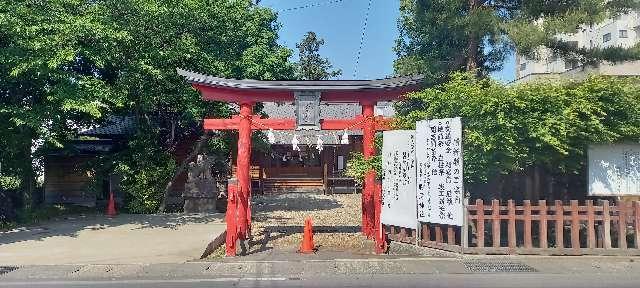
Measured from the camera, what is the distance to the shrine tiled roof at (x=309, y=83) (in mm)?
14367

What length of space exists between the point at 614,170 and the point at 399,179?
4.73 metres

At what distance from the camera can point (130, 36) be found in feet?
55.6

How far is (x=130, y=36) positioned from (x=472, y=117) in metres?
10.6

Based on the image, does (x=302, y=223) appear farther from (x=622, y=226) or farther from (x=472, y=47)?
(x=622, y=226)

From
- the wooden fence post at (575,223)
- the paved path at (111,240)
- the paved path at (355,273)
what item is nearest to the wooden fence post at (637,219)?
the paved path at (355,273)

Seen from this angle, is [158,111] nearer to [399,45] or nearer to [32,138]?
[32,138]

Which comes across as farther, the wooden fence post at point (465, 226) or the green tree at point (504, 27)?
the green tree at point (504, 27)

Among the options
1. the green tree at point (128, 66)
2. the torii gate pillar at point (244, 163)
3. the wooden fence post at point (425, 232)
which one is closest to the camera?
the wooden fence post at point (425, 232)

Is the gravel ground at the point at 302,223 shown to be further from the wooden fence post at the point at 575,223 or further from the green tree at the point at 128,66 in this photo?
the green tree at the point at 128,66

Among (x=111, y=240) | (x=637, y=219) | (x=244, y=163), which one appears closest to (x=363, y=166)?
(x=244, y=163)

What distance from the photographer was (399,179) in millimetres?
13188

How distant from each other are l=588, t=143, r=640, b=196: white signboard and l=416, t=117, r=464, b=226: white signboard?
3160 millimetres

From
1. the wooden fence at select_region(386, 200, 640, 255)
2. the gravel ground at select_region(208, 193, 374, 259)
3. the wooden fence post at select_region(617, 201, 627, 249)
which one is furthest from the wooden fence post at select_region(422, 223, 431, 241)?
the wooden fence post at select_region(617, 201, 627, 249)

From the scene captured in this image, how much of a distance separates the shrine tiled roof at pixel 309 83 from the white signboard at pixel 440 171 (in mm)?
2265
